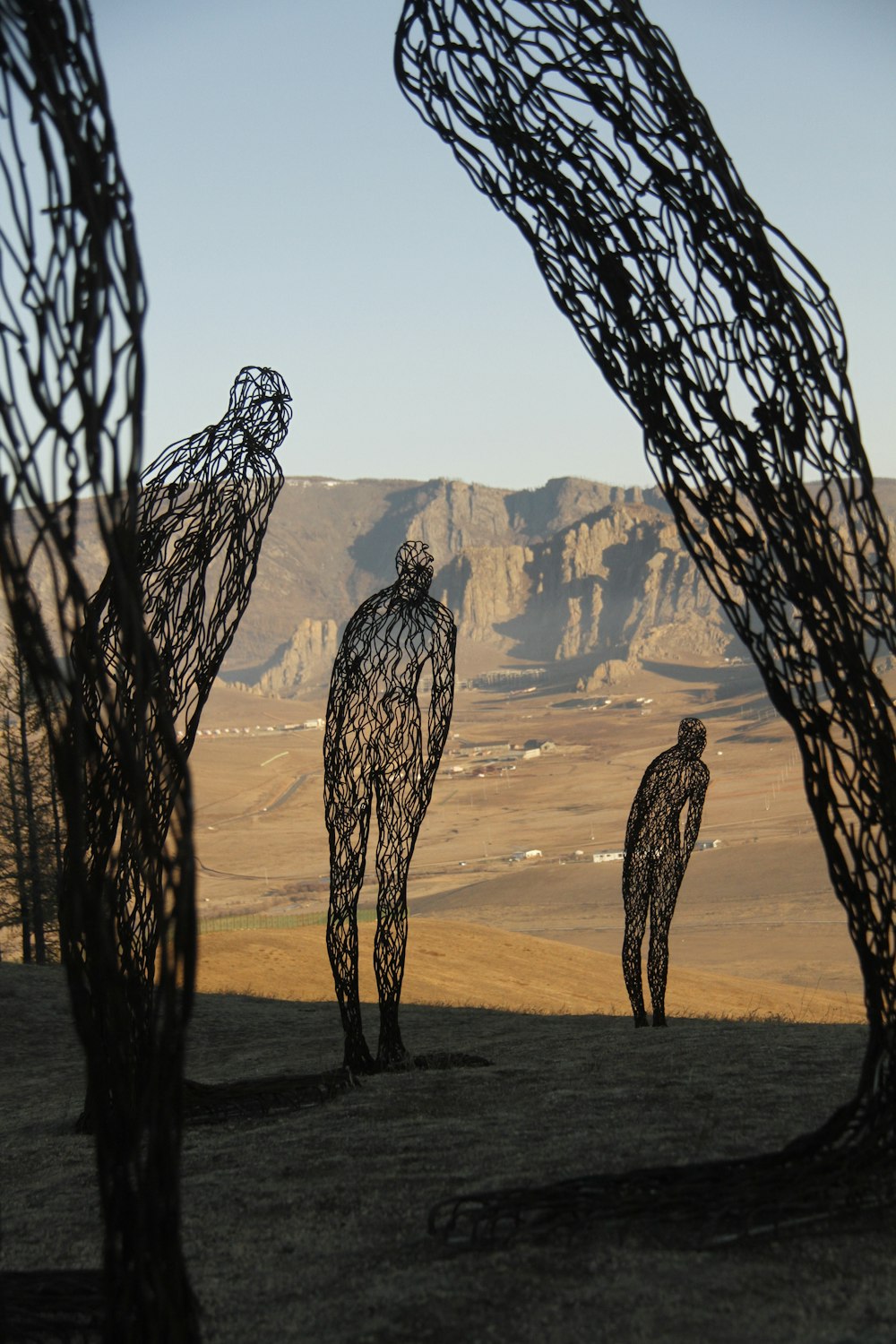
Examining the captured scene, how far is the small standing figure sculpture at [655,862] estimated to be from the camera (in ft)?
38.8

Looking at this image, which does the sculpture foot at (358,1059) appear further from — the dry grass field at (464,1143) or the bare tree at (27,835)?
the bare tree at (27,835)

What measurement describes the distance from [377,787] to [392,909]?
3.09 ft

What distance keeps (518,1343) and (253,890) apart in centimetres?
5204

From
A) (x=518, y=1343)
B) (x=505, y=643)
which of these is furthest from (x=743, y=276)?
(x=505, y=643)

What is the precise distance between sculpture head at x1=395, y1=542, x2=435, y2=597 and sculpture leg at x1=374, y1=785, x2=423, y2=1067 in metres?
1.61

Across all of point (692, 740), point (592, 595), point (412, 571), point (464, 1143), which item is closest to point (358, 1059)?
point (464, 1143)

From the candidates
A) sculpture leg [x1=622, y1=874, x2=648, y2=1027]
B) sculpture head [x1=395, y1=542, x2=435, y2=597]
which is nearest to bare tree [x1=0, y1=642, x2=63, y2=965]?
sculpture leg [x1=622, y1=874, x2=648, y2=1027]

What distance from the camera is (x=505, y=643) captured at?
191000mm

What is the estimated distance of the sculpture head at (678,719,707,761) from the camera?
40.1ft

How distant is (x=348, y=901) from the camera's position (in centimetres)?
876

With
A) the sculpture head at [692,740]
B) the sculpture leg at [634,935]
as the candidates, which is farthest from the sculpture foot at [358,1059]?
Answer: the sculpture head at [692,740]

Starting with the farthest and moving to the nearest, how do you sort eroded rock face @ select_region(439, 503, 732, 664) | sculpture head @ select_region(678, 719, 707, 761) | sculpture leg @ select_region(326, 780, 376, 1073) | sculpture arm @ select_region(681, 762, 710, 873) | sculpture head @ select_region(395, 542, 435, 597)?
eroded rock face @ select_region(439, 503, 732, 664) < sculpture head @ select_region(678, 719, 707, 761) < sculpture arm @ select_region(681, 762, 710, 873) < sculpture head @ select_region(395, 542, 435, 597) < sculpture leg @ select_region(326, 780, 376, 1073)

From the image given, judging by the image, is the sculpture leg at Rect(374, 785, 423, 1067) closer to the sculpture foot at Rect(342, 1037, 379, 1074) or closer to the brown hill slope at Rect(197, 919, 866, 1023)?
the sculpture foot at Rect(342, 1037, 379, 1074)

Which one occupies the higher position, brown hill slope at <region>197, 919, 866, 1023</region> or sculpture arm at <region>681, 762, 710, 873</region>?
sculpture arm at <region>681, 762, 710, 873</region>
